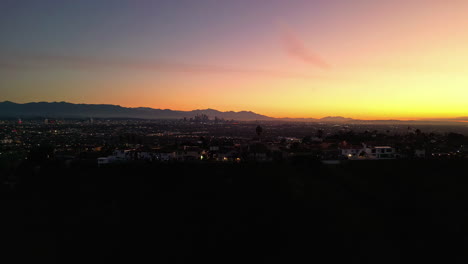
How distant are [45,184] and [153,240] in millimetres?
12679

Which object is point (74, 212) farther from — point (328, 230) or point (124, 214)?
point (328, 230)

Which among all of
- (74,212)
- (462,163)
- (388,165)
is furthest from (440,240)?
(74,212)

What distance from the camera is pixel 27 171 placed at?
26234 millimetres

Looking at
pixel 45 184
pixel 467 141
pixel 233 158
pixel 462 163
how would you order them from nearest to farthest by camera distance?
pixel 45 184, pixel 462 163, pixel 233 158, pixel 467 141

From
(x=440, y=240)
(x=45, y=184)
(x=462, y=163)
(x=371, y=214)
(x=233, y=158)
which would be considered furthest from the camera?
(x=233, y=158)

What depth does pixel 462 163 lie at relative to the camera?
26047mm

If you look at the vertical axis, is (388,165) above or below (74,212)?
above

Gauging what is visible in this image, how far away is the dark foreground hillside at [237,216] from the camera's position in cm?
1358

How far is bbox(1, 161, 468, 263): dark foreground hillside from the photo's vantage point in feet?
44.5

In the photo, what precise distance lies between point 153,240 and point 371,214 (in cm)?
1191

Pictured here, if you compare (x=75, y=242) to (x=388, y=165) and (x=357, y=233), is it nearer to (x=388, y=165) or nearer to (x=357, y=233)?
(x=357, y=233)

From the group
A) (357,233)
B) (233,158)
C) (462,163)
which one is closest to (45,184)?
(233,158)

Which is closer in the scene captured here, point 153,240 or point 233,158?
point 153,240

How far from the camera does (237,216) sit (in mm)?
16266
